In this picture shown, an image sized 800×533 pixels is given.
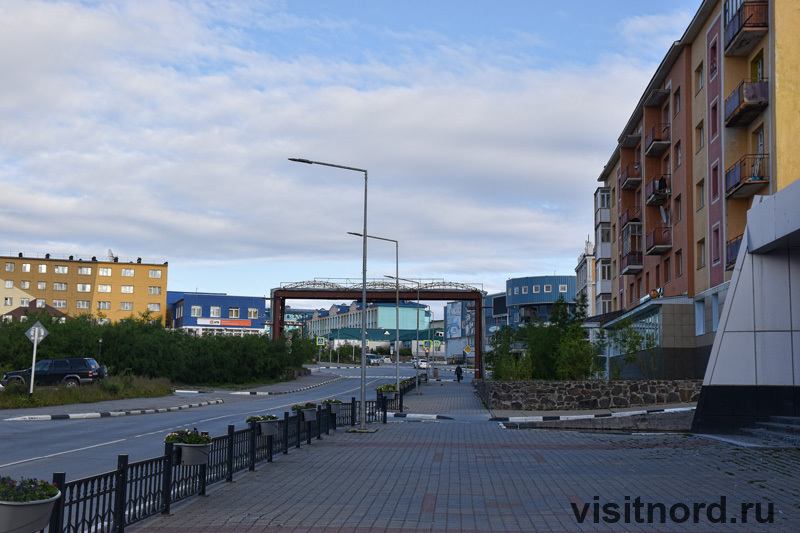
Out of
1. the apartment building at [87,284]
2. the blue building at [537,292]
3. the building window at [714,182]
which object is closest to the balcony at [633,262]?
the building window at [714,182]

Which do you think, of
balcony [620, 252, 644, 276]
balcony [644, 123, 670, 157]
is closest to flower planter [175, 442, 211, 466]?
balcony [644, 123, 670, 157]

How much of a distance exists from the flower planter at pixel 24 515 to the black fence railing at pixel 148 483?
0.52m

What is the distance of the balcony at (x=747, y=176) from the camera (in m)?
30.2

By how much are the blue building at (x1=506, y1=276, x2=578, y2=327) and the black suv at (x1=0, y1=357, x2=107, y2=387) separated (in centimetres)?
9660

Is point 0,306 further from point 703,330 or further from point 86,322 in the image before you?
point 703,330

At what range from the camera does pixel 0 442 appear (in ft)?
62.6

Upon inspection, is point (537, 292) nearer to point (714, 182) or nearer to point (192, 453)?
point (714, 182)

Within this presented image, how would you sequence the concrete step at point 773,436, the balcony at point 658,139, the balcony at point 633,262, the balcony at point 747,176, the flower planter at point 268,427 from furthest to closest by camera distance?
the balcony at point 633,262
the balcony at point 658,139
the balcony at point 747,176
the concrete step at point 773,436
the flower planter at point 268,427

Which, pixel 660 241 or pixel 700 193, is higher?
pixel 700 193

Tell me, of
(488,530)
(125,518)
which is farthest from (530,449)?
(125,518)

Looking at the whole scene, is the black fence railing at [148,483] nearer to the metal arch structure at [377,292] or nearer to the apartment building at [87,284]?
the metal arch structure at [377,292]

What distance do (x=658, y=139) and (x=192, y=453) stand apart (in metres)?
37.2

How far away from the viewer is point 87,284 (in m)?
100

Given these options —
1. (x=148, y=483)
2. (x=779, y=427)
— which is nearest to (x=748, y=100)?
(x=779, y=427)
